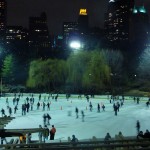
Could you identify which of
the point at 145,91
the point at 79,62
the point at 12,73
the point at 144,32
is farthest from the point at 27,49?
the point at 144,32

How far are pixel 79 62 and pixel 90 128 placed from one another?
53083mm

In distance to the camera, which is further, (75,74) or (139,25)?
(139,25)

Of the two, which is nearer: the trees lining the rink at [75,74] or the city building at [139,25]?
the trees lining the rink at [75,74]

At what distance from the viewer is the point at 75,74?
75.8 meters

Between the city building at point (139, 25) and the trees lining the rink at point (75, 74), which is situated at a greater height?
the city building at point (139, 25)

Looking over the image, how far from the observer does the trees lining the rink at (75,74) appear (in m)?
74.1

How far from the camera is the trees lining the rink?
74062mm

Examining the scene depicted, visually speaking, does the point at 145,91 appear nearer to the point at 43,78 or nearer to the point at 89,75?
the point at 89,75

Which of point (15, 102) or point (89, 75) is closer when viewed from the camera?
point (15, 102)

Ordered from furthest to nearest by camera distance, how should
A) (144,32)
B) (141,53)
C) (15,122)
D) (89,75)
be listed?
1. (144,32)
2. (141,53)
3. (89,75)
4. (15,122)

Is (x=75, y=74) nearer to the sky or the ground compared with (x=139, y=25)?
nearer to the ground

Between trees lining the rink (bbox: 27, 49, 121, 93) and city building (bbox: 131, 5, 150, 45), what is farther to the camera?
city building (bbox: 131, 5, 150, 45)

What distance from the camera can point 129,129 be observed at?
993 inches

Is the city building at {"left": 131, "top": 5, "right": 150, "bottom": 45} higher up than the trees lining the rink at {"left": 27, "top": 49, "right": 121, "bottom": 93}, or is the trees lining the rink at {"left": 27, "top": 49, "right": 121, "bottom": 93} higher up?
the city building at {"left": 131, "top": 5, "right": 150, "bottom": 45}
